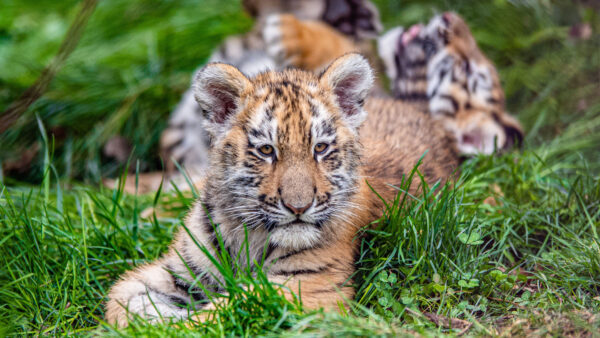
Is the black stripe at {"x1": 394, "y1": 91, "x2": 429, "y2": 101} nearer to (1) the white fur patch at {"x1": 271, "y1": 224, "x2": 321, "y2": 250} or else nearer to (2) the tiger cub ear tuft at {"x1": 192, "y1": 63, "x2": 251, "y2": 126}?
(2) the tiger cub ear tuft at {"x1": 192, "y1": 63, "x2": 251, "y2": 126}

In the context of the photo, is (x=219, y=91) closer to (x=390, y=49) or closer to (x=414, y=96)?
(x=414, y=96)

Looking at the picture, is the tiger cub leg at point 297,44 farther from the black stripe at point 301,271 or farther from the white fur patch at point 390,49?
the black stripe at point 301,271

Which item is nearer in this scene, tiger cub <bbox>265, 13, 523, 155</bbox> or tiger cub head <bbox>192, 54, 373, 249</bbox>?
tiger cub head <bbox>192, 54, 373, 249</bbox>

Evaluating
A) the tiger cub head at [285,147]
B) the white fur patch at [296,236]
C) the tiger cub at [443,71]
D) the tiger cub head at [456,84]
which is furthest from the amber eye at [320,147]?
the tiger cub head at [456,84]

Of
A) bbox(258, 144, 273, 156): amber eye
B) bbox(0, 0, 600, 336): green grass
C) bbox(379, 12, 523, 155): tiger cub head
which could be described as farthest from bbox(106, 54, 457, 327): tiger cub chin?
bbox(379, 12, 523, 155): tiger cub head

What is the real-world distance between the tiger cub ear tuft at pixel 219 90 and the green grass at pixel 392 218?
2.78 ft

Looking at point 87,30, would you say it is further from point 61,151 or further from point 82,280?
point 82,280

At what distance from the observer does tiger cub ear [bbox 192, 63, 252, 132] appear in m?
3.38

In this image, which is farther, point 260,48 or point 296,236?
point 260,48

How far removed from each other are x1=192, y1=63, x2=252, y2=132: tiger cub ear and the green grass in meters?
0.84

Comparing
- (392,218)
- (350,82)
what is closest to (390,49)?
(350,82)

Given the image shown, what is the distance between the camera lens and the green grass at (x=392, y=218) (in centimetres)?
305

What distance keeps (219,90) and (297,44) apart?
2.70 meters

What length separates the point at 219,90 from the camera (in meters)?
3.47
